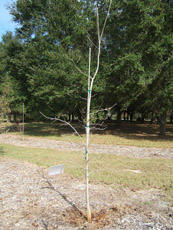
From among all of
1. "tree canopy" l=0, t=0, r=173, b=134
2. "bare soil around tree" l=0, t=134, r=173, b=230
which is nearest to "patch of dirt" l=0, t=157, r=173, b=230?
"bare soil around tree" l=0, t=134, r=173, b=230

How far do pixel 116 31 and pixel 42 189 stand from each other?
14.2m

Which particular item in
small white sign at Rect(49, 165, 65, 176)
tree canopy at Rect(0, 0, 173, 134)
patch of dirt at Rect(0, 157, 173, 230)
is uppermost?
tree canopy at Rect(0, 0, 173, 134)

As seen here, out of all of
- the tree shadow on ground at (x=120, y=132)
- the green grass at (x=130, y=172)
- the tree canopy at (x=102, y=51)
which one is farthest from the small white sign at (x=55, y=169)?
the tree canopy at (x=102, y=51)

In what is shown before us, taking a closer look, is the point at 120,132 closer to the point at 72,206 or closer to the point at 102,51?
the point at 102,51

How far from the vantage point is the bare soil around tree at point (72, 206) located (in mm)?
3130

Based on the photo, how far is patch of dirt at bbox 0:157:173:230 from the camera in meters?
3.12

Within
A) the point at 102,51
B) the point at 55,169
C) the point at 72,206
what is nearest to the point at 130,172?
the point at 72,206

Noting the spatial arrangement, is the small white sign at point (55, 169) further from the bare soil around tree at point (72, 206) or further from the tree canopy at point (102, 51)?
the tree canopy at point (102, 51)

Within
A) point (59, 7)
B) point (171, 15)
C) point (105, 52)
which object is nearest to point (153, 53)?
point (171, 15)

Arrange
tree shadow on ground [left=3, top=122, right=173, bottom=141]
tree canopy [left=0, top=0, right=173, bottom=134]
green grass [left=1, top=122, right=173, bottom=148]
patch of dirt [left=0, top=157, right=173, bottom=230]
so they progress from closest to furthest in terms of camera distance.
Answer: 1. patch of dirt [left=0, top=157, right=173, bottom=230]
2. green grass [left=1, top=122, right=173, bottom=148]
3. tree canopy [left=0, top=0, right=173, bottom=134]
4. tree shadow on ground [left=3, top=122, right=173, bottom=141]

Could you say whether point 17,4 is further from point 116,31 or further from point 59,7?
point 116,31

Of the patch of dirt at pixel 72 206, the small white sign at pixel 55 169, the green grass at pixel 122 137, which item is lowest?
the patch of dirt at pixel 72 206

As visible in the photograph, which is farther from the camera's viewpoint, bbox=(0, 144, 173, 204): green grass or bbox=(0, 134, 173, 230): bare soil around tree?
bbox=(0, 144, 173, 204): green grass

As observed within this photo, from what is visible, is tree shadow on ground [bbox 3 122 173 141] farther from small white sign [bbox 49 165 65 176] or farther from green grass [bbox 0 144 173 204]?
small white sign [bbox 49 165 65 176]
